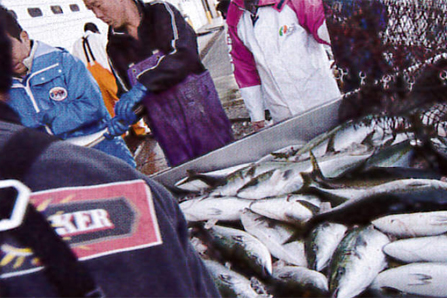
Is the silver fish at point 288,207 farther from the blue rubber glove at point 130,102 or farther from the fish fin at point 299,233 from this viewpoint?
the blue rubber glove at point 130,102

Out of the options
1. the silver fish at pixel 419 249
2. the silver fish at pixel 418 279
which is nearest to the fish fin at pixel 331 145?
the silver fish at pixel 419 249

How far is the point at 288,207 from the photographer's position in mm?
1443

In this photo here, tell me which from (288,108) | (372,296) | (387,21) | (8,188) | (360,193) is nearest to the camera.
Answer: (8,188)

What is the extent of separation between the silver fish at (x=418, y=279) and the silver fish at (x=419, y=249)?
45 mm

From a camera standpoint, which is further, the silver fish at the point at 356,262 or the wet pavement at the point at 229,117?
the wet pavement at the point at 229,117

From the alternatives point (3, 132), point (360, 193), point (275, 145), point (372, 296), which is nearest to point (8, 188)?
point (3, 132)

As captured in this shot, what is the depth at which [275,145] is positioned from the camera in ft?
6.54

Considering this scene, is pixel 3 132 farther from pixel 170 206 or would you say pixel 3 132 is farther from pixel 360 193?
pixel 360 193

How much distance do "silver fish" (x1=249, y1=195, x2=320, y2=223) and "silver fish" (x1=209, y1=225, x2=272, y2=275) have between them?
144 mm

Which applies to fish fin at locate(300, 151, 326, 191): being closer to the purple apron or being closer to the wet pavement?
the purple apron

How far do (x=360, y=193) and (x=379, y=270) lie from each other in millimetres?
337

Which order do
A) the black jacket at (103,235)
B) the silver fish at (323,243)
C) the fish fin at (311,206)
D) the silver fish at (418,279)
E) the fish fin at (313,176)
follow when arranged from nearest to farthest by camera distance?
the black jacket at (103,235), the silver fish at (418,279), the silver fish at (323,243), the fish fin at (311,206), the fish fin at (313,176)

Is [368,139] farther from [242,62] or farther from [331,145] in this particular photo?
[242,62]

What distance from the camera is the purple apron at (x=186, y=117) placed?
2.18 metres
